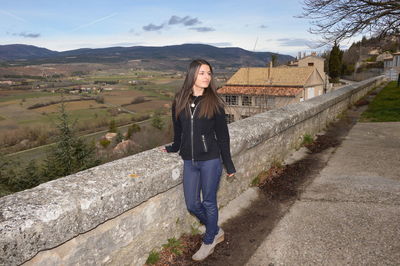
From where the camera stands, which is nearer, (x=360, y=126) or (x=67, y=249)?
(x=67, y=249)

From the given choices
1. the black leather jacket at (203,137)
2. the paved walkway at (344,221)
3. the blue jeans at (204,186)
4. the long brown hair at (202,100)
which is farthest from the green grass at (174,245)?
the long brown hair at (202,100)

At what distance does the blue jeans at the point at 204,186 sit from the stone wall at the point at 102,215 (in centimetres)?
13

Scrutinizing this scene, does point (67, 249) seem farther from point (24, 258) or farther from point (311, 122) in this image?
point (311, 122)

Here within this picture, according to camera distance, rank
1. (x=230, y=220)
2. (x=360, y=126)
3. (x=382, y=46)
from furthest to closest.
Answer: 1. (x=382, y=46)
2. (x=360, y=126)
3. (x=230, y=220)

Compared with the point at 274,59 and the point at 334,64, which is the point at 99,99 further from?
the point at 274,59

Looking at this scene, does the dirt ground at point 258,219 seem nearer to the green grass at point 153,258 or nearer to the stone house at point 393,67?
the green grass at point 153,258

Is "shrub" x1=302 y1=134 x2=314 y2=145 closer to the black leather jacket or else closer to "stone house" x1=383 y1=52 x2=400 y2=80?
the black leather jacket

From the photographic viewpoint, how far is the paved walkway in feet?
8.27

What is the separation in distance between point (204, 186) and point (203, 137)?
0.45 metres

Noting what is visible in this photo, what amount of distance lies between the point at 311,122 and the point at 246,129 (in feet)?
10.7

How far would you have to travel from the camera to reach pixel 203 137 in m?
2.46

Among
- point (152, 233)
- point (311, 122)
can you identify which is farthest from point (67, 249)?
point (311, 122)

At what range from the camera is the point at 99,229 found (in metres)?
1.98

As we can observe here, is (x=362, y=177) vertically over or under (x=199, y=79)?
under
